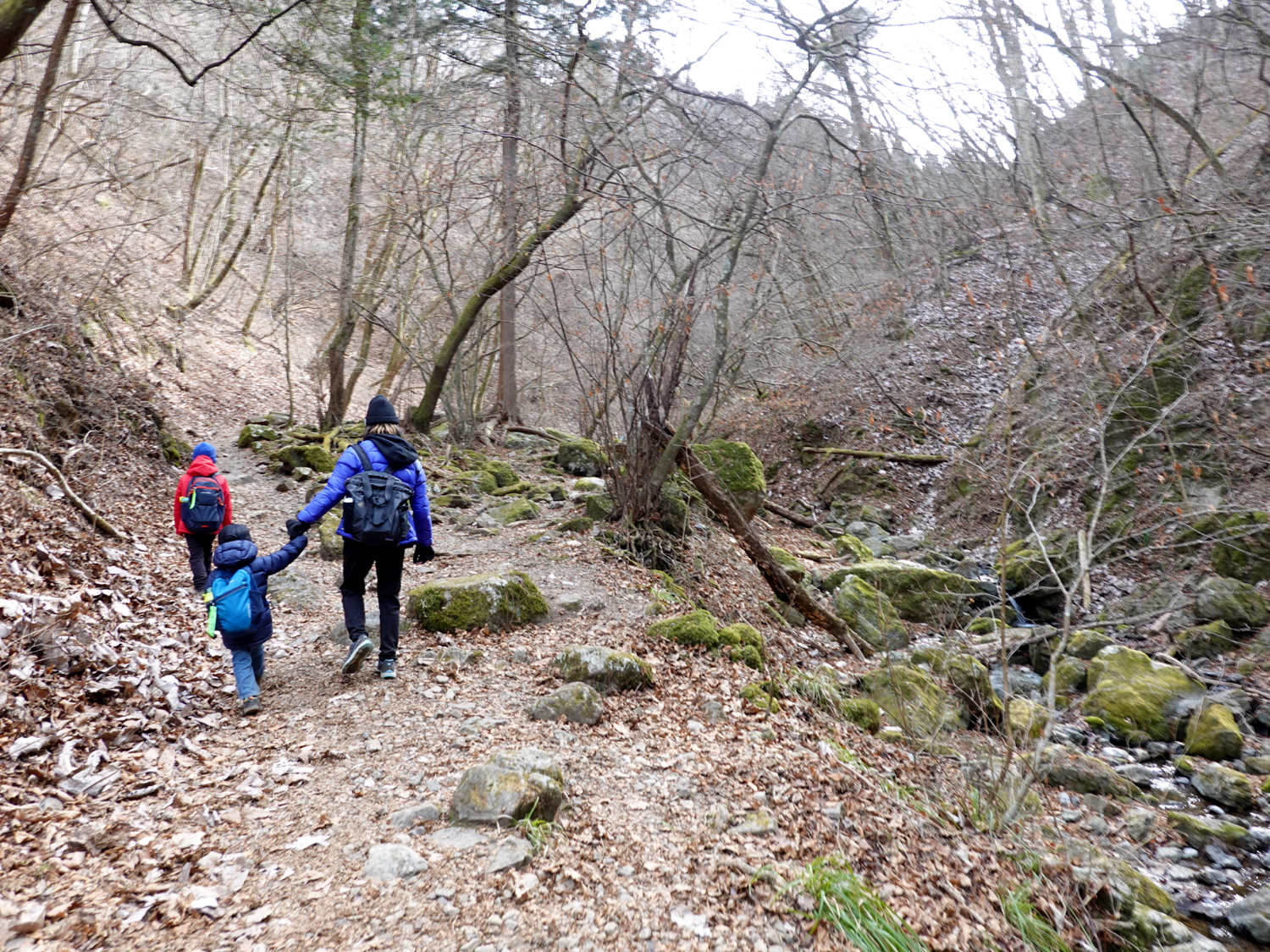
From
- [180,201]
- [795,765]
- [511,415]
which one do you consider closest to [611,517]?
[795,765]

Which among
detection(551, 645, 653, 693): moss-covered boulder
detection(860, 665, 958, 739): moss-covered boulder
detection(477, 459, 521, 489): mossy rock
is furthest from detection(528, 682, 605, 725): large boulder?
detection(477, 459, 521, 489): mossy rock

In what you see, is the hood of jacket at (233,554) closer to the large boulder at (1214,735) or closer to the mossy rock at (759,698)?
the mossy rock at (759,698)

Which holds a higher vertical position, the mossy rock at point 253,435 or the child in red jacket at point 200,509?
the mossy rock at point 253,435

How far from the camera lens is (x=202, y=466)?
768 centimetres

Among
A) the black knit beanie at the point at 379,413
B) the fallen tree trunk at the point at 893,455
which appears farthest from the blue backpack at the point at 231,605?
the fallen tree trunk at the point at 893,455

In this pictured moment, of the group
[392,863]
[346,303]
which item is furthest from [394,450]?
[346,303]

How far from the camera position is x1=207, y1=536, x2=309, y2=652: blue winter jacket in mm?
5055

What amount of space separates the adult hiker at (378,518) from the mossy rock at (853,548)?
26.5ft

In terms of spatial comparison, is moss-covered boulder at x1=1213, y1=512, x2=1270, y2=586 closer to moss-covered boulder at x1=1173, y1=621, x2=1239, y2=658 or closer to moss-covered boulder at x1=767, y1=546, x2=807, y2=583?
moss-covered boulder at x1=1173, y1=621, x2=1239, y2=658

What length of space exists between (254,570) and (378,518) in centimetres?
89

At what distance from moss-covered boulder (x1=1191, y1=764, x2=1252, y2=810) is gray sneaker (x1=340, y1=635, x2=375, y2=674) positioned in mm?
6567

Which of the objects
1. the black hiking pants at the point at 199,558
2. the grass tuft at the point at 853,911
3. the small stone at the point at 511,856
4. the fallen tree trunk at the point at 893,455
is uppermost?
the black hiking pants at the point at 199,558

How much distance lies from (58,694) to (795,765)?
4.27 metres

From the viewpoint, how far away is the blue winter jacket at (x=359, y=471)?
5.12 meters
